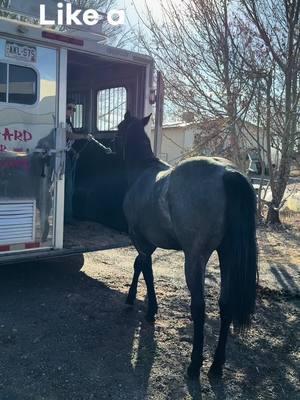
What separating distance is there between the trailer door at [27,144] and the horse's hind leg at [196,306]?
2065 mm

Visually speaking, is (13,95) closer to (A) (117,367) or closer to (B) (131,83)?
(B) (131,83)

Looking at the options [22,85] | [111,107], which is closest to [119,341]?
[22,85]

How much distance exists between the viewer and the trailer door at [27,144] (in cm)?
481

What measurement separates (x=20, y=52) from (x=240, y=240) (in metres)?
3.02

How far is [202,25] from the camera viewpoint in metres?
10.3

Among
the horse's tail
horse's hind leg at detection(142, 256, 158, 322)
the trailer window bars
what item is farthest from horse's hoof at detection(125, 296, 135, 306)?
the trailer window bars

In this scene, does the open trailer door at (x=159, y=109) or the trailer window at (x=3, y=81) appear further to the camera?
the open trailer door at (x=159, y=109)

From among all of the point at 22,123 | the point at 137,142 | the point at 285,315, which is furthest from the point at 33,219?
the point at 285,315

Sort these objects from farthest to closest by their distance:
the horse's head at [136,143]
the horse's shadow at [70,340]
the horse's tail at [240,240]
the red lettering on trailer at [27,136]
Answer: the horse's head at [136,143]
the red lettering on trailer at [27,136]
the horse's tail at [240,240]
the horse's shadow at [70,340]

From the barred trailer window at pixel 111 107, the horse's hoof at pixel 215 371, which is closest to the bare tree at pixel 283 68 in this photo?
the barred trailer window at pixel 111 107

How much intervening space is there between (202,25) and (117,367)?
8.46 m

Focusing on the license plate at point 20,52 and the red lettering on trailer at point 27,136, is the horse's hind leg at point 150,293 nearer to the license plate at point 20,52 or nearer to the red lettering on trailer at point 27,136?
the red lettering on trailer at point 27,136

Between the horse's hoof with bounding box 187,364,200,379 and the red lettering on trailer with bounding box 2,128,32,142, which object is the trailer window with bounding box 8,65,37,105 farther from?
the horse's hoof with bounding box 187,364,200,379

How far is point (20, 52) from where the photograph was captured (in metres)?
4.86
